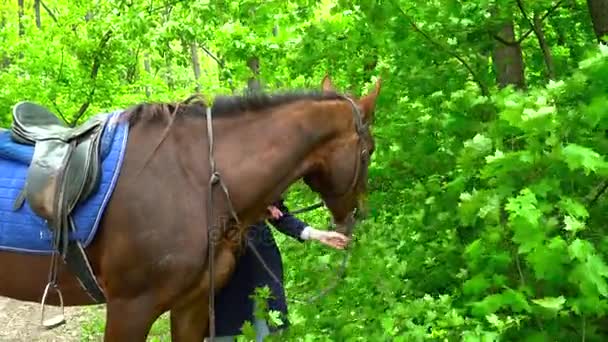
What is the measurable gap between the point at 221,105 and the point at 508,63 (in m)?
1.84

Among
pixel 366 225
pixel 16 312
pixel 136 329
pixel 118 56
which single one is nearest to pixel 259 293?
pixel 136 329

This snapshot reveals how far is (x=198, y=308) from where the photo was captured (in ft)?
11.2

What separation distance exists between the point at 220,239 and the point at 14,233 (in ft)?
3.17

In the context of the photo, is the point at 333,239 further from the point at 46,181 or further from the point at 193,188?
the point at 46,181

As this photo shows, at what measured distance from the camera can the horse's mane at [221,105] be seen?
10.5 ft

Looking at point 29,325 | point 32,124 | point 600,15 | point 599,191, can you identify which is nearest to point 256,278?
point 32,124

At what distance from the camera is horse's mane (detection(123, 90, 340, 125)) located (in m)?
3.19

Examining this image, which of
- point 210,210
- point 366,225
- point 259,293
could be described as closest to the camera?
point 259,293

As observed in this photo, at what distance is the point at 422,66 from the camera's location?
153 inches

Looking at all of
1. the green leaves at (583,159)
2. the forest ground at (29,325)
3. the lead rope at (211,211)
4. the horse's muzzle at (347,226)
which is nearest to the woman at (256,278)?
the horse's muzzle at (347,226)

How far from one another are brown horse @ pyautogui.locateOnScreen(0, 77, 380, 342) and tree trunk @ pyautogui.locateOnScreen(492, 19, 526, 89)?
110cm

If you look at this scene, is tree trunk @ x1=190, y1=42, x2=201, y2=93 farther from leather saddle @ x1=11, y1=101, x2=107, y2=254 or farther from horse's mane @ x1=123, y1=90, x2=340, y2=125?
leather saddle @ x1=11, y1=101, x2=107, y2=254

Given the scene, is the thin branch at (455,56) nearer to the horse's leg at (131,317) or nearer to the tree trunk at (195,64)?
the horse's leg at (131,317)

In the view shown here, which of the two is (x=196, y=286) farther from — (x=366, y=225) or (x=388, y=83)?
(x=388, y=83)
